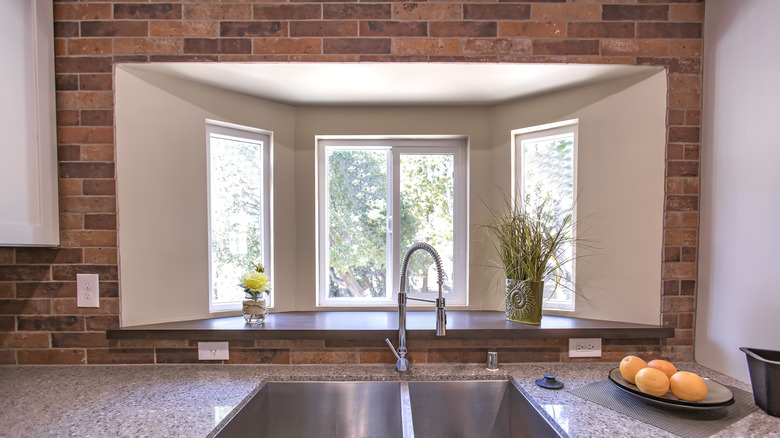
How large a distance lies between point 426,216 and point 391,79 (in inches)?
27.9

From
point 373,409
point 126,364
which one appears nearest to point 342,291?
point 373,409

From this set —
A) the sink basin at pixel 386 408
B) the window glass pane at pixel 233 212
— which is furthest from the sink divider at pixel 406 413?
the window glass pane at pixel 233 212

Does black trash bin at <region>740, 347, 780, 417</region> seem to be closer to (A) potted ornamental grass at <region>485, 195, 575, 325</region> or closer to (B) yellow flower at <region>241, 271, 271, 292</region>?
(A) potted ornamental grass at <region>485, 195, 575, 325</region>

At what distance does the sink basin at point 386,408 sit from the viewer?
1.30 m

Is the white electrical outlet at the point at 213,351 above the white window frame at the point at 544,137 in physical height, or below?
below

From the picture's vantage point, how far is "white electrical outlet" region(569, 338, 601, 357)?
1.45m

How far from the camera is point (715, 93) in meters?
1.38

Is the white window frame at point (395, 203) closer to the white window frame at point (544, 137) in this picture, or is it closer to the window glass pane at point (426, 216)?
the window glass pane at point (426, 216)

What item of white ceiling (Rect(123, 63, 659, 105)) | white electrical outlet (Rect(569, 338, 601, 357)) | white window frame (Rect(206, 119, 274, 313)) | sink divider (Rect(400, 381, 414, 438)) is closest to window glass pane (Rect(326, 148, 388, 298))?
white window frame (Rect(206, 119, 274, 313))

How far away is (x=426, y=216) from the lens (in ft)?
6.20

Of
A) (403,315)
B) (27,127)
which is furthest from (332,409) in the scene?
(27,127)

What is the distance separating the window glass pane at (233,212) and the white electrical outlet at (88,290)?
427mm

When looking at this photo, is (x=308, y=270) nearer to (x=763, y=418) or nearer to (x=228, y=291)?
(x=228, y=291)

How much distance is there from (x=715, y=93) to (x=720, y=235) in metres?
0.54
